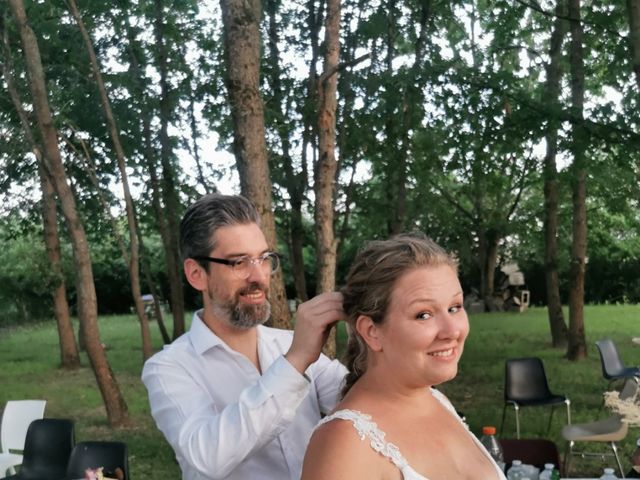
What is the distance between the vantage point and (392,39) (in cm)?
1353

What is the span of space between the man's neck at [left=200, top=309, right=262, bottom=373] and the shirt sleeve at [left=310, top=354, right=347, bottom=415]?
0.16 m

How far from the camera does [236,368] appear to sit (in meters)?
1.90

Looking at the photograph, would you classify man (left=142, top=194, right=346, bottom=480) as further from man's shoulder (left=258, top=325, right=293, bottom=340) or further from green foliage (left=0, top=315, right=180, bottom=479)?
green foliage (left=0, top=315, right=180, bottom=479)

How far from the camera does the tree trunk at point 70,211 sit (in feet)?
31.7

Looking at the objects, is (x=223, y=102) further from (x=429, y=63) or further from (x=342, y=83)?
(x=429, y=63)

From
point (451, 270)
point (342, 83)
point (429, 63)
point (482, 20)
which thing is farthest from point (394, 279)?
point (482, 20)

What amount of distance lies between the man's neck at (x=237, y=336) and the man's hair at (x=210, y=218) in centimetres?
17

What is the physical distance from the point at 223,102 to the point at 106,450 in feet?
30.1

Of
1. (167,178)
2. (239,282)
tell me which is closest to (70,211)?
(167,178)

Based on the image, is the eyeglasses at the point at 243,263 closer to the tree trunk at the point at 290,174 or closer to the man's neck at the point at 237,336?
the man's neck at the point at 237,336

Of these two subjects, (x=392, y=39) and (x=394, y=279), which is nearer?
(x=394, y=279)

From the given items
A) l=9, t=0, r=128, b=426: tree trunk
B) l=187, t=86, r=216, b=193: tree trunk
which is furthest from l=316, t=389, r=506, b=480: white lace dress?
l=187, t=86, r=216, b=193: tree trunk

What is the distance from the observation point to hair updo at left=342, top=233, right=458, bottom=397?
4.99ft

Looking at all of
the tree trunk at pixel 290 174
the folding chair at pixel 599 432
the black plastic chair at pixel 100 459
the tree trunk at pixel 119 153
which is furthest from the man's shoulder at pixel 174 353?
the tree trunk at pixel 290 174
